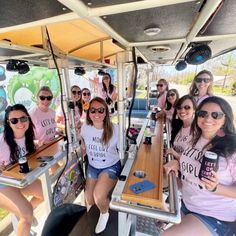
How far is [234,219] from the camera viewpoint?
47.5 inches

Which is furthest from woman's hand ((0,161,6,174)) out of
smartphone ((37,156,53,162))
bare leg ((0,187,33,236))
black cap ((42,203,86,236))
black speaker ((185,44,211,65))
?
black speaker ((185,44,211,65))

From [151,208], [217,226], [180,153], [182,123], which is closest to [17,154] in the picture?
[151,208]

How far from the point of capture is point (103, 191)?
1755 mm

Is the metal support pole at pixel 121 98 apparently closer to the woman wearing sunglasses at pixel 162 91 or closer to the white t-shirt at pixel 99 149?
the white t-shirt at pixel 99 149

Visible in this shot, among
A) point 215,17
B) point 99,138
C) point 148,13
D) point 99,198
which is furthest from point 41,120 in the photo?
point 215,17

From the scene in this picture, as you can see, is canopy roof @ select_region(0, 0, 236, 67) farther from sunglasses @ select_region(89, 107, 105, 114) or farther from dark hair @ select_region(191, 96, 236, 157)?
sunglasses @ select_region(89, 107, 105, 114)

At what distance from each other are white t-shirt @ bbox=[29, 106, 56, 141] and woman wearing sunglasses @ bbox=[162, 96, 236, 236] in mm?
1695

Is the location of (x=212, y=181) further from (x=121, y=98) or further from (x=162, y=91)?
(x=162, y=91)

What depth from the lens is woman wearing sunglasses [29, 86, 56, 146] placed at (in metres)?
2.31

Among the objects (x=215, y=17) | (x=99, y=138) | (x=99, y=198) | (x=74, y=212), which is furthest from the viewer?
(x=99, y=138)

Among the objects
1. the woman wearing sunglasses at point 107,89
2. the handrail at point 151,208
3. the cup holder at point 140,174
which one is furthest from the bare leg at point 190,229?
the woman wearing sunglasses at point 107,89

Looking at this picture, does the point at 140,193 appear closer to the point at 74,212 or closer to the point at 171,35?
the point at 74,212

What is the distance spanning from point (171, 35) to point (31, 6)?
36.1 inches

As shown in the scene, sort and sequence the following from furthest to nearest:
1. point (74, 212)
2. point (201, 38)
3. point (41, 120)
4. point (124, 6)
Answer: point (41, 120) → point (74, 212) → point (201, 38) → point (124, 6)
